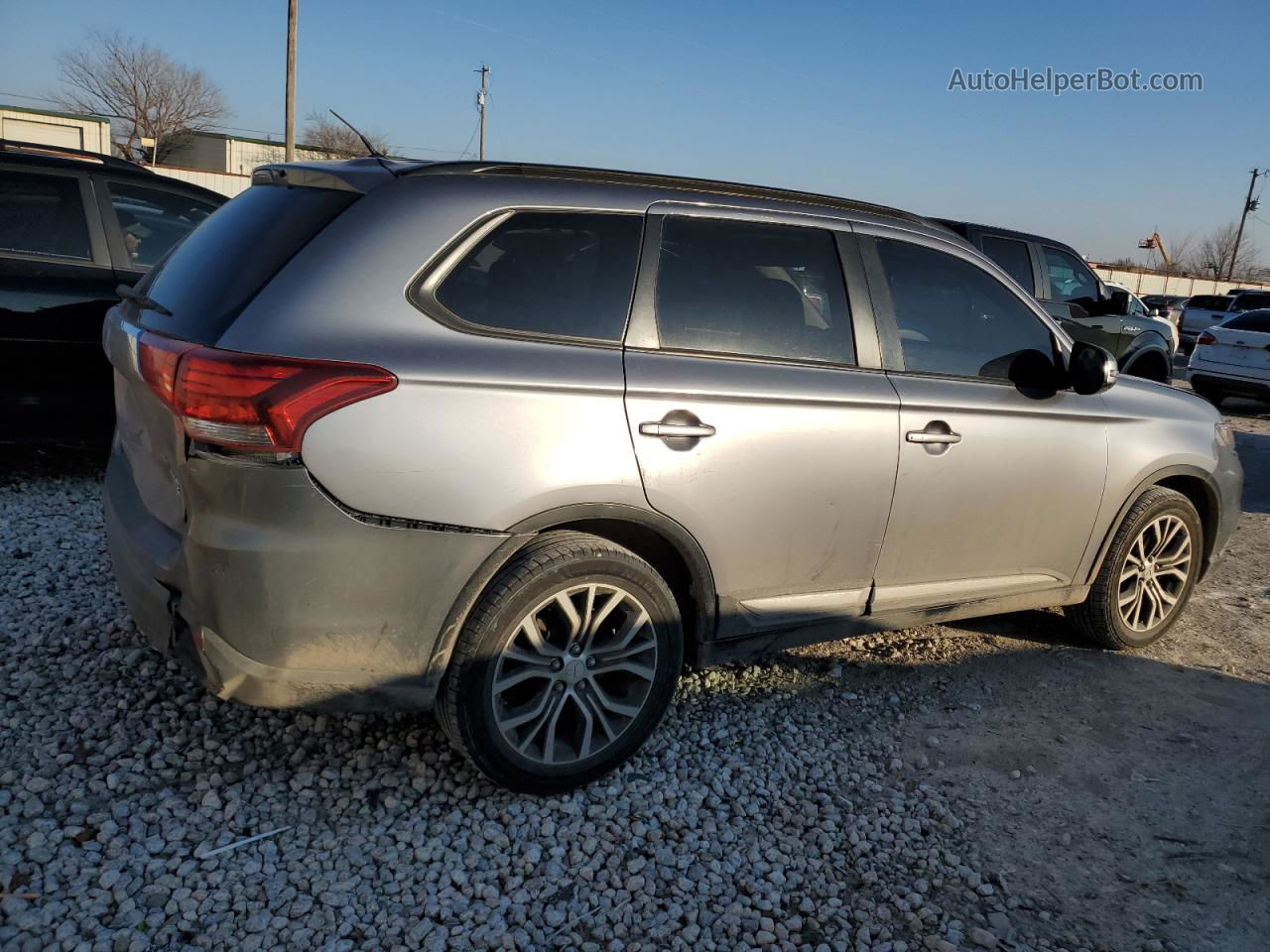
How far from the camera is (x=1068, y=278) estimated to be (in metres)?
9.98

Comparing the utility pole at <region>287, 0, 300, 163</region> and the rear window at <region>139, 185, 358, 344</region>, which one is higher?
the utility pole at <region>287, 0, 300, 163</region>

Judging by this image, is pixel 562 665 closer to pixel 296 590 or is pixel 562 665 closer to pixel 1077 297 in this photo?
pixel 296 590

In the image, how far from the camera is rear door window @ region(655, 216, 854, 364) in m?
3.14

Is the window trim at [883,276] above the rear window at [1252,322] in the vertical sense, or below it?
above

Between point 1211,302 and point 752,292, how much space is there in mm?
28697

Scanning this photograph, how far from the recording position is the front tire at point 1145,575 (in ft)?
14.5

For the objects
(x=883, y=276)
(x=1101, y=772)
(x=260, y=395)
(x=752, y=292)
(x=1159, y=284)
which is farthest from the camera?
(x=1159, y=284)

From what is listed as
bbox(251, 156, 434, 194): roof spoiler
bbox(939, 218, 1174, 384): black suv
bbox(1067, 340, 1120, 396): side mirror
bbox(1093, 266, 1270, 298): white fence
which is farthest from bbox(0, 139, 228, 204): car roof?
bbox(1093, 266, 1270, 298): white fence

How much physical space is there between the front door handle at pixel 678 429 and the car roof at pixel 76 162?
3735 millimetres

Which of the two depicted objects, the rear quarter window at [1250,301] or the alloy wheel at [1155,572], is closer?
the alloy wheel at [1155,572]

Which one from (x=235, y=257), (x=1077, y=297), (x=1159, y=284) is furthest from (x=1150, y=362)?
(x=1159, y=284)

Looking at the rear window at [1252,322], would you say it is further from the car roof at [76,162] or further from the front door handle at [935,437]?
the car roof at [76,162]

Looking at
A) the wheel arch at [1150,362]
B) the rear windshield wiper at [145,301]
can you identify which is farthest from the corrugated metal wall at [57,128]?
the rear windshield wiper at [145,301]

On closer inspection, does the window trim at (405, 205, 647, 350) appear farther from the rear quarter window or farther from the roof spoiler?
the rear quarter window
